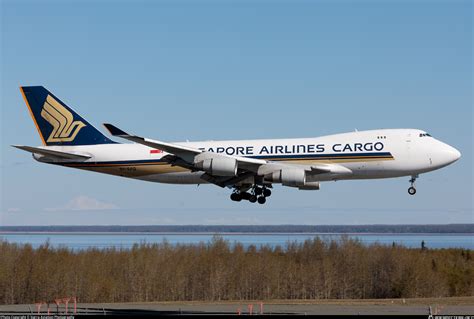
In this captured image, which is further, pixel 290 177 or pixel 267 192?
pixel 267 192

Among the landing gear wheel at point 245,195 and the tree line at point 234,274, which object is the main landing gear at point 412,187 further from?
the tree line at point 234,274

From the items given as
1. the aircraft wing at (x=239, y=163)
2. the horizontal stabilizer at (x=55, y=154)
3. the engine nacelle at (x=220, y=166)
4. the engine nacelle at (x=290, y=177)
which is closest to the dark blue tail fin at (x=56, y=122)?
the horizontal stabilizer at (x=55, y=154)

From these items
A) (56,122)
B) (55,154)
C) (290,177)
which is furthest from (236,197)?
(56,122)

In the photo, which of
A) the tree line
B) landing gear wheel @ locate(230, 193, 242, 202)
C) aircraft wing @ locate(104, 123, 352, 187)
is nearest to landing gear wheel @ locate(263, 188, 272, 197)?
landing gear wheel @ locate(230, 193, 242, 202)

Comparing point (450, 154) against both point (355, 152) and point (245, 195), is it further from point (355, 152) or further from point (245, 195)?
point (245, 195)

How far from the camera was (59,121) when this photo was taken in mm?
68688

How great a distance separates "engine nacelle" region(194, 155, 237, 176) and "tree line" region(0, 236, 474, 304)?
178 ft

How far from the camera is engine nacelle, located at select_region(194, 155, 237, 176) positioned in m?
57.4

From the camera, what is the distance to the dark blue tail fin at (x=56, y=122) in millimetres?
67262

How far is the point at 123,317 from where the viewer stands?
54188mm

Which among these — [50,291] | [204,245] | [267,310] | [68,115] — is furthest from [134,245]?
[267,310]

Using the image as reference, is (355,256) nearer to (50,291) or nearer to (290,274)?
(290,274)

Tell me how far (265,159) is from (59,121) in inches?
729

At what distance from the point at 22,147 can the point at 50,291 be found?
5584 centimetres
